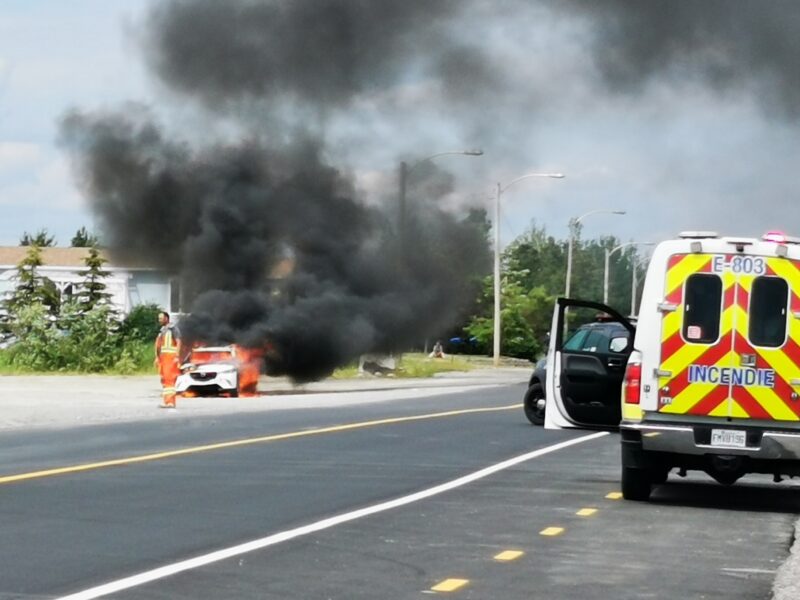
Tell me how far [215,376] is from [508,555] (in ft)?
83.8

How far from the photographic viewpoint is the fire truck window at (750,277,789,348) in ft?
46.1

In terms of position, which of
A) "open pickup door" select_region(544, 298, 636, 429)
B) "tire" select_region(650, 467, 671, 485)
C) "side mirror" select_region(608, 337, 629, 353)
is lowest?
"tire" select_region(650, 467, 671, 485)

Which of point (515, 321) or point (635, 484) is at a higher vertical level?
point (515, 321)

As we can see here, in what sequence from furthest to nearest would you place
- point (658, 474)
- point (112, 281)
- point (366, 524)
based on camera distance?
1. point (112, 281)
2. point (658, 474)
3. point (366, 524)

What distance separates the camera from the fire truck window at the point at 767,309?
14062 millimetres

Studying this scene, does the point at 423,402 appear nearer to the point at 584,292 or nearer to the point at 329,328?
the point at 329,328

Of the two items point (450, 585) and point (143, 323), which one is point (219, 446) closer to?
point (450, 585)

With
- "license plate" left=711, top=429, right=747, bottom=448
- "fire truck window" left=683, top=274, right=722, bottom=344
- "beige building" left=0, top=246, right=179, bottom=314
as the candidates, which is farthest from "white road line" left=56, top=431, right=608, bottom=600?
"beige building" left=0, top=246, right=179, bottom=314

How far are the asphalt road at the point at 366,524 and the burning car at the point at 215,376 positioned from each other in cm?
1458

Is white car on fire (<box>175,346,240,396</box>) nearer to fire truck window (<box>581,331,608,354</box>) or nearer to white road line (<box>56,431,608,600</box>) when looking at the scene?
fire truck window (<box>581,331,608,354</box>)

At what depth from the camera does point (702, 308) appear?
14172 millimetres

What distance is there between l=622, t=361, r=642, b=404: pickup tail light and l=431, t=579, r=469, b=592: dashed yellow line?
4.77m

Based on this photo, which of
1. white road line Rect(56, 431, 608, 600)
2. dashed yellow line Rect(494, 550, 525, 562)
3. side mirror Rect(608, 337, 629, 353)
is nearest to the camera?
white road line Rect(56, 431, 608, 600)

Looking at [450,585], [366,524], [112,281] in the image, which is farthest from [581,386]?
[112,281]
